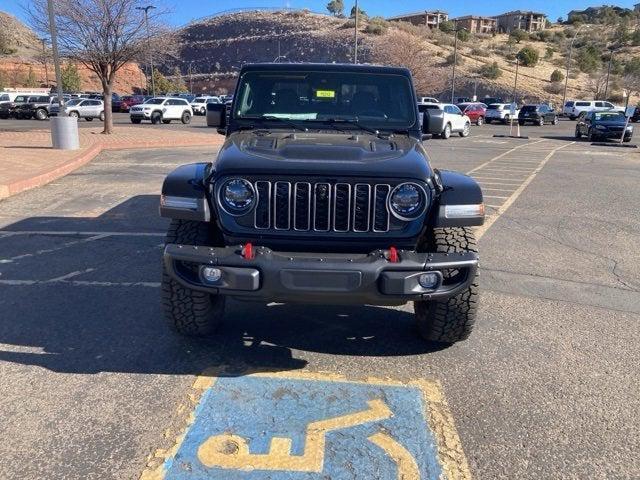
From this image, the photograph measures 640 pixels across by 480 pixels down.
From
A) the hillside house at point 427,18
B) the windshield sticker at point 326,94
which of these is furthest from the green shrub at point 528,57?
the windshield sticker at point 326,94

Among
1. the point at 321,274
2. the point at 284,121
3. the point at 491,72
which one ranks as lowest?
the point at 321,274

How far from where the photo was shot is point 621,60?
86438mm

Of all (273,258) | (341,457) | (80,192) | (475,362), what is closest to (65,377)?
(273,258)

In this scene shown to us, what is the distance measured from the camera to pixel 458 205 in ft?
11.5

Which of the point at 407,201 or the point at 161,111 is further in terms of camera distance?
the point at 161,111

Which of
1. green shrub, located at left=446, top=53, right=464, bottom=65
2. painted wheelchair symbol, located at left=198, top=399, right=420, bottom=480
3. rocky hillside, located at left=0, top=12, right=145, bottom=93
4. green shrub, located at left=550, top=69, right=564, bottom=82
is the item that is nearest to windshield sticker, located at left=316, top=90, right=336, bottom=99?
painted wheelchair symbol, located at left=198, top=399, right=420, bottom=480

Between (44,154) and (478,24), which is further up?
(478,24)

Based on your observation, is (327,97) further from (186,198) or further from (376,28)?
(376,28)

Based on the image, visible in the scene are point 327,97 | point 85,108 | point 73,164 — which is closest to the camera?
point 327,97

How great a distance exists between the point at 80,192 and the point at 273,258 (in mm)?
8003

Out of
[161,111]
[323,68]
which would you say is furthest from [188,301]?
[161,111]

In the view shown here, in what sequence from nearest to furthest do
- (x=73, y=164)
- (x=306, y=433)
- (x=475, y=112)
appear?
1. (x=306, y=433)
2. (x=73, y=164)
3. (x=475, y=112)

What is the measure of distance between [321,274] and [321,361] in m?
0.90

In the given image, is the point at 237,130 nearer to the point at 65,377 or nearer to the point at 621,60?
the point at 65,377
